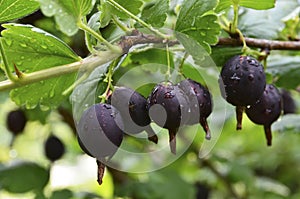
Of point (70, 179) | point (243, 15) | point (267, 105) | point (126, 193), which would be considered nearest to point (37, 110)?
point (126, 193)

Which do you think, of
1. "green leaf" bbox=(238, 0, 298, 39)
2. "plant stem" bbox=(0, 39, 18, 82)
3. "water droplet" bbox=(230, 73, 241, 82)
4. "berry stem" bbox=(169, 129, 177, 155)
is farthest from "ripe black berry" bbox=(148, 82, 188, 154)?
"green leaf" bbox=(238, 0, 298, 39)

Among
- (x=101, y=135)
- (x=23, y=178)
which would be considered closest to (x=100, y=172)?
(x=101, y=135)

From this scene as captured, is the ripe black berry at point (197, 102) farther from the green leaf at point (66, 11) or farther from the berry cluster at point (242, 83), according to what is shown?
the green leaf at point (66, 11)

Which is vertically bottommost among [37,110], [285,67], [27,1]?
[37,110]

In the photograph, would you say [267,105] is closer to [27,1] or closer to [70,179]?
[27,1]

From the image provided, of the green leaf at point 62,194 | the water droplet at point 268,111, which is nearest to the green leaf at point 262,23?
the water droplet at point 268,111

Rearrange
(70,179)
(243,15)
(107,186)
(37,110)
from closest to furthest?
(243,15) < (37,110) < (107,186) < (70,179)

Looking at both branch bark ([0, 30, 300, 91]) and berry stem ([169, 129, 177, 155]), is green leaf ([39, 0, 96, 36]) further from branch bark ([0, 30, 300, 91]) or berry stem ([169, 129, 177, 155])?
berry stem ([169, 129, 177, 155])

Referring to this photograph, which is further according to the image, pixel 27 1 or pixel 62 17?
pixel 27 1
